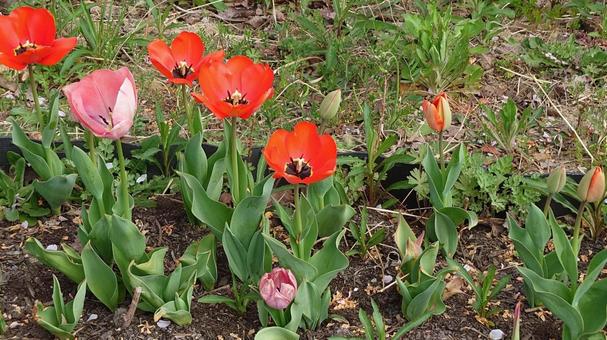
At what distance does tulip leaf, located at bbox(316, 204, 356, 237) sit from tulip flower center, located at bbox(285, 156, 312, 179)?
0.34 metres

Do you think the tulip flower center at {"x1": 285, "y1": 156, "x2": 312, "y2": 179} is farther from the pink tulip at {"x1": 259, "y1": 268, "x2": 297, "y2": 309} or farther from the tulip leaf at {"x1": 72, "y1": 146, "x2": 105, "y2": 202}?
the tulip leaf at {"x1": 72, "y1": 146, "x2": 105, "y2": 202}

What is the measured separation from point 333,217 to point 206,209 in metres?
0.36

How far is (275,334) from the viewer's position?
1953 mm

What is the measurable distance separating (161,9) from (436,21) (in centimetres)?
131

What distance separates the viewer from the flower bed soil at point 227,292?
6.78 feet

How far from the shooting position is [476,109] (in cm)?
316

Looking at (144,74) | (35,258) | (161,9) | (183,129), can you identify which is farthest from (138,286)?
(161,9)

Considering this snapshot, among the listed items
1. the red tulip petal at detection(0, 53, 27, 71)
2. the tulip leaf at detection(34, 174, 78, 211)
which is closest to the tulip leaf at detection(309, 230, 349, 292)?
the tulip leaf at detection(34, 174, 78, 211)

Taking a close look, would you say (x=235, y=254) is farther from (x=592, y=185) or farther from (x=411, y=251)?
(x=592, y=185)

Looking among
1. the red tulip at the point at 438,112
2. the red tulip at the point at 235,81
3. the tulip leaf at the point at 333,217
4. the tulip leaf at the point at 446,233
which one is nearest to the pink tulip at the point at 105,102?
the red tulip at the point at 235,81

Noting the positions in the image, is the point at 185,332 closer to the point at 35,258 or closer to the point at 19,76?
the point at 35,258

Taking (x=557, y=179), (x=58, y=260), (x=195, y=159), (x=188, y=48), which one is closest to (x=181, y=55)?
(x=188, y=48)

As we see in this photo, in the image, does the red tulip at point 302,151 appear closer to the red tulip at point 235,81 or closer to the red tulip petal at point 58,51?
the red tulip at point 235,81

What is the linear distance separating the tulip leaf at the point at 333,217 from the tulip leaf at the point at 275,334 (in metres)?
0.40
